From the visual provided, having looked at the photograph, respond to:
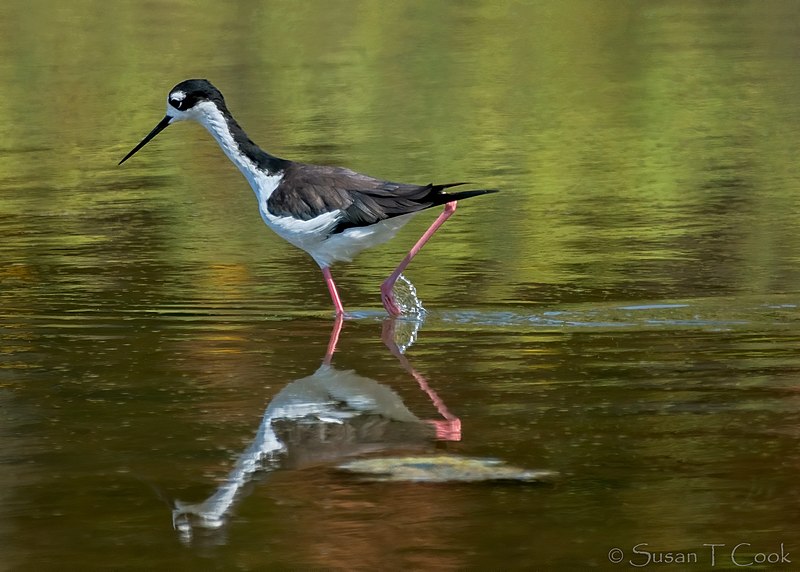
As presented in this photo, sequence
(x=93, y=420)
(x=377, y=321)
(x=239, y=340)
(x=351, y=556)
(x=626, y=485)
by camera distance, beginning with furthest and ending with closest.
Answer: (x=377, y=321)
(x=239, y=340)
(x=93, y=420)
(x=626, y=485)
(x=351, y=556)

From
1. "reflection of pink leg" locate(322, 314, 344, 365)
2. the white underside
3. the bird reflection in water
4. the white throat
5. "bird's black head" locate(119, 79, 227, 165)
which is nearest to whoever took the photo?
the bird reflection in water

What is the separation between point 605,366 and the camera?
28.6 ft

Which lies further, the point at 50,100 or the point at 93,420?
the point at 50,100

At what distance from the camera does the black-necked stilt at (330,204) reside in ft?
33.8

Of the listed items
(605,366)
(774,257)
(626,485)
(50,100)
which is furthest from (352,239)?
(50,100)

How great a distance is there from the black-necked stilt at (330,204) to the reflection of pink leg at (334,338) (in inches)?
3.7

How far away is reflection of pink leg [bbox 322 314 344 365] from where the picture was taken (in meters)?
9.20

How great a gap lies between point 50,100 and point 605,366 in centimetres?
1486

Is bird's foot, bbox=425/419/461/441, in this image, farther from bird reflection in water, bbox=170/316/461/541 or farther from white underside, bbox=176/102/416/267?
white underside, bbox=176/102/416/267

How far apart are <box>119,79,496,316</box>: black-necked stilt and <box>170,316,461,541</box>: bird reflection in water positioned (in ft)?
5.32

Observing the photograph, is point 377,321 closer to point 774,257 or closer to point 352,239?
point 352,239

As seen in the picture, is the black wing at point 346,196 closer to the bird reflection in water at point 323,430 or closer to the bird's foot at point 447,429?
the bird reflection in water at point 323,430

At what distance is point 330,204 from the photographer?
34.5 ft

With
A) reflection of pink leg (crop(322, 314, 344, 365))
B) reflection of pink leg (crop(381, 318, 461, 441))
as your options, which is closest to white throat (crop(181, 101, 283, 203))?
reflection of pink leg (crop(322, 314, 344, 365))
